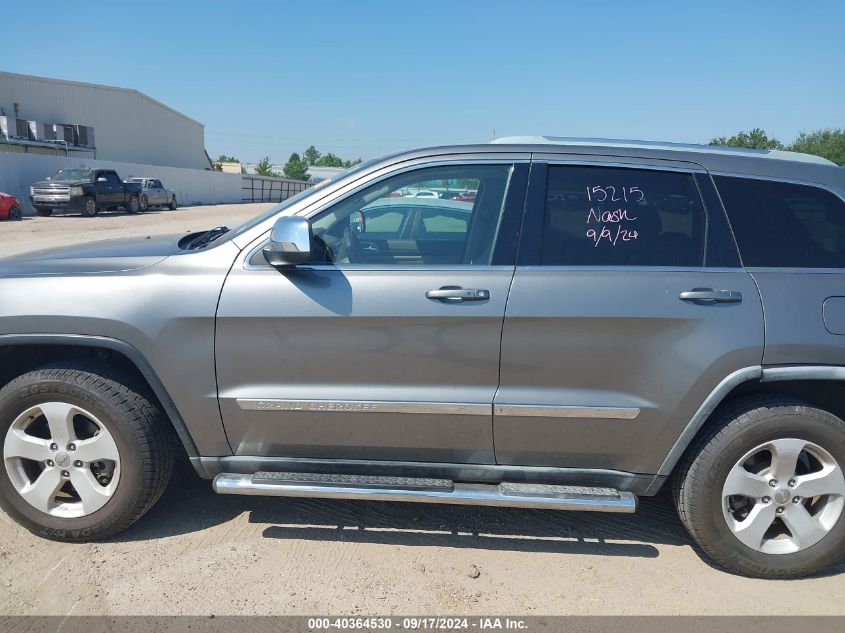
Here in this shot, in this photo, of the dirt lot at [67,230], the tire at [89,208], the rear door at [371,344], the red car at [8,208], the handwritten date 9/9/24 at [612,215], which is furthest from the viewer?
the tire at [89,208]

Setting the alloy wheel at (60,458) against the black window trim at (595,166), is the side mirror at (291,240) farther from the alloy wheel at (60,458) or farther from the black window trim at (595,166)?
the alloy wheel at (60,458)

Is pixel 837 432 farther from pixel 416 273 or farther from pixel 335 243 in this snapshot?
pixel 335 243

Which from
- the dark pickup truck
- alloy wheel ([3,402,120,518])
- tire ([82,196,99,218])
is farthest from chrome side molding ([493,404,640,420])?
tire ([82,196,99,218])

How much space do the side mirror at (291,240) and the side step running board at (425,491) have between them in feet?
3.35

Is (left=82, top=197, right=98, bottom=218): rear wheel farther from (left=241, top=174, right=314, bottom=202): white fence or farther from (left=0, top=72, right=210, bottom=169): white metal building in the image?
(left=241, top=174, right=314, bottom=202): white fence

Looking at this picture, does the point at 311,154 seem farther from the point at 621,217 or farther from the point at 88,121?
the point at 621,217

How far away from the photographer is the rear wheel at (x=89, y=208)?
1041 inches

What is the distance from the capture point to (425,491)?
117 inches

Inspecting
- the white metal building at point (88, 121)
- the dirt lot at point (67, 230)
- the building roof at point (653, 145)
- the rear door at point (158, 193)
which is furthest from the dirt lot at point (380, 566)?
the white metal building at point (88, 121)

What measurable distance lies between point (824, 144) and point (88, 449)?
51.4 metres

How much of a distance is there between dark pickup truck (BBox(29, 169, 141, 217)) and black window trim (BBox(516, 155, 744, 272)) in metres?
26.8

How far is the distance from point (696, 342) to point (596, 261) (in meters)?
0.56

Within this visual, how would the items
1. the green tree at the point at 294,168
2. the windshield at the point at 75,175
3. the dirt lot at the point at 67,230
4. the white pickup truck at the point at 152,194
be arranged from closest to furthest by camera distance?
the dirt lot at the point at 67,230, the windshield at the point at 75,175, the white pickup truck at the point at 152,194, the green tree at the point at 294,168

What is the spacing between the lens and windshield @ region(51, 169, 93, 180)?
88.6 feet
